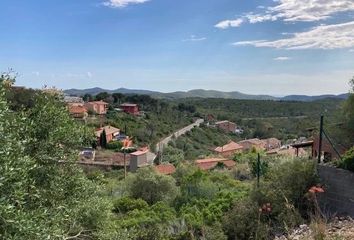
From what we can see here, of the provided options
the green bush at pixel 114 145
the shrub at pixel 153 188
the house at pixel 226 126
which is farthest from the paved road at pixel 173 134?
the shrub at pixel 153 188

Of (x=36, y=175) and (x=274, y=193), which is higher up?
(x=36, y=175)

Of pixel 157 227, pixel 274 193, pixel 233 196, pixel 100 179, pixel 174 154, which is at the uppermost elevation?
pixel 100 179

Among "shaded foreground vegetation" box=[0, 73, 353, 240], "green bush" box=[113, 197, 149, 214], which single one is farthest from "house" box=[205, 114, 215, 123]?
"shaded foreground vegetation" box=[0, 73, 353, 240]

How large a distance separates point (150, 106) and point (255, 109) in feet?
87.9

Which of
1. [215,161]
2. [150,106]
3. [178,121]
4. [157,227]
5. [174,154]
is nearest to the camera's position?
[157,227]

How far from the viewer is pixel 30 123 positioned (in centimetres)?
564

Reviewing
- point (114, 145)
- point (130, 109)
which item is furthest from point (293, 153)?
point (130, 109)

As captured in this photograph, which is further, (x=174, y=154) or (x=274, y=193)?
(x=174, y=154)

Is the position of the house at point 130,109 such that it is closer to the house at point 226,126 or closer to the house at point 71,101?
the house at point 71,101

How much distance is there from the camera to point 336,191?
882 cm

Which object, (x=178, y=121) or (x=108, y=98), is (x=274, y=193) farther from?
(x=108, y=98)

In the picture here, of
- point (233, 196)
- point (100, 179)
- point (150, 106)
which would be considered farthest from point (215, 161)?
point (150, 106)

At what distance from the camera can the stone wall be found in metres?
A: 8.50

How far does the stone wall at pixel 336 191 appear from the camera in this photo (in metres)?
8.50
